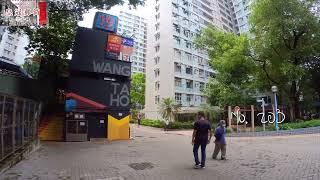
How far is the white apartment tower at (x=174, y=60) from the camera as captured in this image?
6228cm

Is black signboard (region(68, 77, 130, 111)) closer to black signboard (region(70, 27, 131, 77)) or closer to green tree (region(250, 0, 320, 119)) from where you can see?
black signboard (region(70, 27, 131, 77))

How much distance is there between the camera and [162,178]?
1007 cm

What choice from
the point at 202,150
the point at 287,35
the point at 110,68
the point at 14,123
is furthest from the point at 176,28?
the point at 202,150

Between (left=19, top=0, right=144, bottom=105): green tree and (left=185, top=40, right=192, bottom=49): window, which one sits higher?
(left=185, top=40, right=192, bottom=49): window

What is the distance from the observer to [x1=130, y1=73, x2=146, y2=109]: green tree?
78863mm

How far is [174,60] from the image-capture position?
6188 cm

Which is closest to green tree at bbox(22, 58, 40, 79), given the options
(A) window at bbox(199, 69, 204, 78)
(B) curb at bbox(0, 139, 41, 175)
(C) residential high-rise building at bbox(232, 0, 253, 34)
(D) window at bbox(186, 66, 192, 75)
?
(D) window at bbox(186, 66, 192, 75)

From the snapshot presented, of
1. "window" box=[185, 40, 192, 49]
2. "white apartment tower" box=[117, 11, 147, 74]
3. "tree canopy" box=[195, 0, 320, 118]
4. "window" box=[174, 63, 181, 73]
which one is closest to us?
"tree canopy" box=[195, 0, 320, 118]

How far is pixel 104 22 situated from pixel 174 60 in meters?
31.3

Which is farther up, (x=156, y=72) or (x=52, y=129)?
(x=156, y=72)

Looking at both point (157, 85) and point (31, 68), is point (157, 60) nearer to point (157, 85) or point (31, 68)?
point (157, 85)

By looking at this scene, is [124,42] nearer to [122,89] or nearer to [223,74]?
[122,89]

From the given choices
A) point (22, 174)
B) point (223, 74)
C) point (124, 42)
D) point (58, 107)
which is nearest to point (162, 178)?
point (22, 174)

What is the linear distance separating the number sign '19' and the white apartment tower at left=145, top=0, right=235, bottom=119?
3016 centimetres
